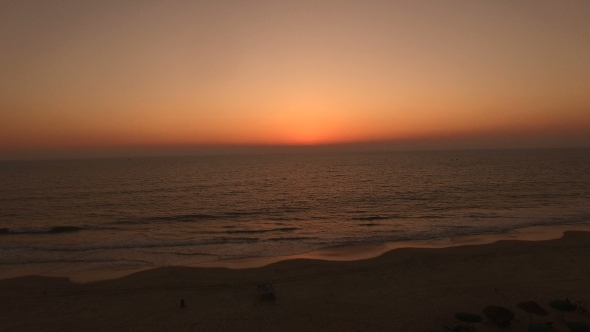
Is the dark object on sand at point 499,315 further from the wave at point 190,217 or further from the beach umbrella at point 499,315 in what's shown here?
the wave at point 190,217

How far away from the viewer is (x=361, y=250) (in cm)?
2619

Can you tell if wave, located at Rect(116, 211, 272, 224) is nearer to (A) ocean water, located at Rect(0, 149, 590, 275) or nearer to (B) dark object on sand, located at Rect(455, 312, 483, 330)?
(A) ocean water, located at Rect(0, 149, 590, 275)

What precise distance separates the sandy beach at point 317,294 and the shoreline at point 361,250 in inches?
33.8

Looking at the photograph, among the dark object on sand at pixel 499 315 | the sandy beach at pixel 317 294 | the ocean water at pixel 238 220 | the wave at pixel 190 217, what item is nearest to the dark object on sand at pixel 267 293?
the sandy beach at pixel 317 294

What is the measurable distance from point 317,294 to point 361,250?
9117 millimetres

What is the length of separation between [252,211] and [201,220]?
24.1ft

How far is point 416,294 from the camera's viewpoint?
57.6ft

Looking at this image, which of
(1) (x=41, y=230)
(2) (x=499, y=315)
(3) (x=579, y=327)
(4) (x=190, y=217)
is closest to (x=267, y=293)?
(2) (x=499, y=315)

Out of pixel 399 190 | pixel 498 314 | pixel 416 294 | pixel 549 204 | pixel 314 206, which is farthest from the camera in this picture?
pixel 399 190

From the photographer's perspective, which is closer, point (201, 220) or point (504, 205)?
point (201, 220)

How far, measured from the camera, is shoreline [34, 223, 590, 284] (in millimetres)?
21969

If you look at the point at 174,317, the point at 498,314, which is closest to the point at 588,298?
the point at 498,314

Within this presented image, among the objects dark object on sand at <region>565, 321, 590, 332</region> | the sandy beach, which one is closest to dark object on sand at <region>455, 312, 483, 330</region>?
the sandy beach

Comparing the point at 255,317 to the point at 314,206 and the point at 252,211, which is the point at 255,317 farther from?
the point at 314,206
